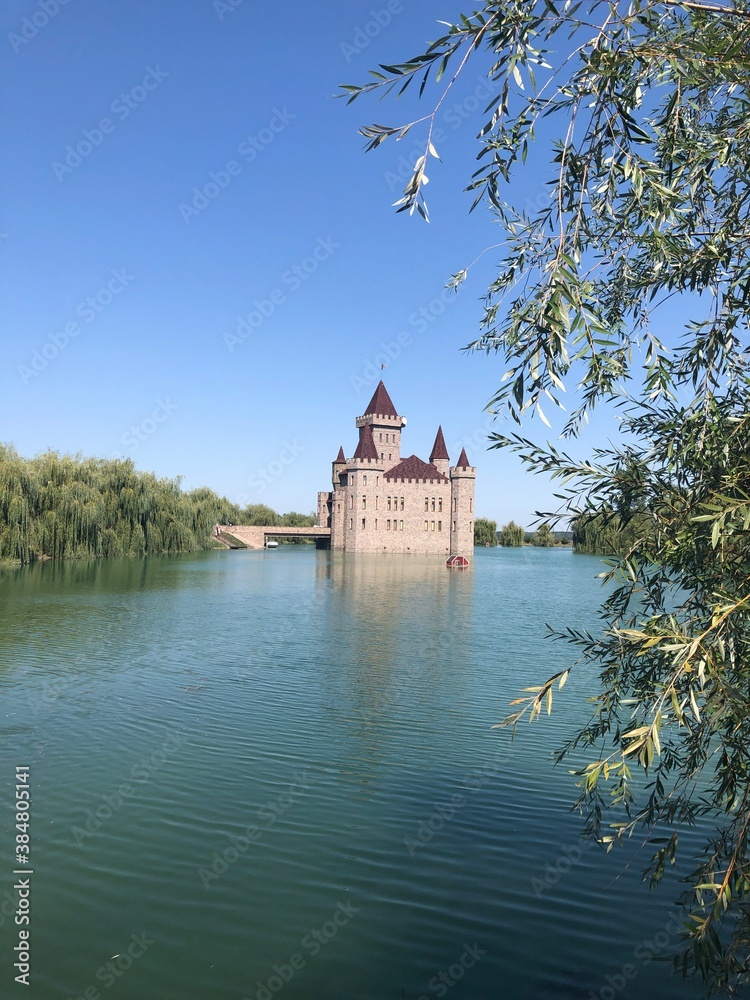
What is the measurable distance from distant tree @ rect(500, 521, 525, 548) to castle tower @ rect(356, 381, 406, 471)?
29.1 metres

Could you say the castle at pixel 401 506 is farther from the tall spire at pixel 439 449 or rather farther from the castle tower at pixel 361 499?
the tall spire at pixel 439 449

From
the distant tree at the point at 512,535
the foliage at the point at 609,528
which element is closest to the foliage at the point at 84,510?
the foliage at the point at 609,528

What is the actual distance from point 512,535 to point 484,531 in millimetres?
6740

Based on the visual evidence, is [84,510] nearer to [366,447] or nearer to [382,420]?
[366,447]

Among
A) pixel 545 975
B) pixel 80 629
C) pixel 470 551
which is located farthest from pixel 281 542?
pixel 545 975

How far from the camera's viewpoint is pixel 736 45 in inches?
122

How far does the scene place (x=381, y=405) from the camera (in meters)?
69.0

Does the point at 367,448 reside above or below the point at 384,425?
below

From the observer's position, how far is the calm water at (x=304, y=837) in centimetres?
454

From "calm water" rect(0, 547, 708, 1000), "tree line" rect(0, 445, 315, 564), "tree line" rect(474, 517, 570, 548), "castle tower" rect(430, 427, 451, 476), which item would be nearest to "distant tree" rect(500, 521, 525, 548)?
"tree line" rect(474, 517, 570, 548)

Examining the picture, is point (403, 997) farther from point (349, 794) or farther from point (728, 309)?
point (728, 309)

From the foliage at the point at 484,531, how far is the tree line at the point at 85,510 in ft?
210

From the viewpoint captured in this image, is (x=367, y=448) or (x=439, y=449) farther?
(x=439, y=449)

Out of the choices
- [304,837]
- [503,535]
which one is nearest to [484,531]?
[503,535]
